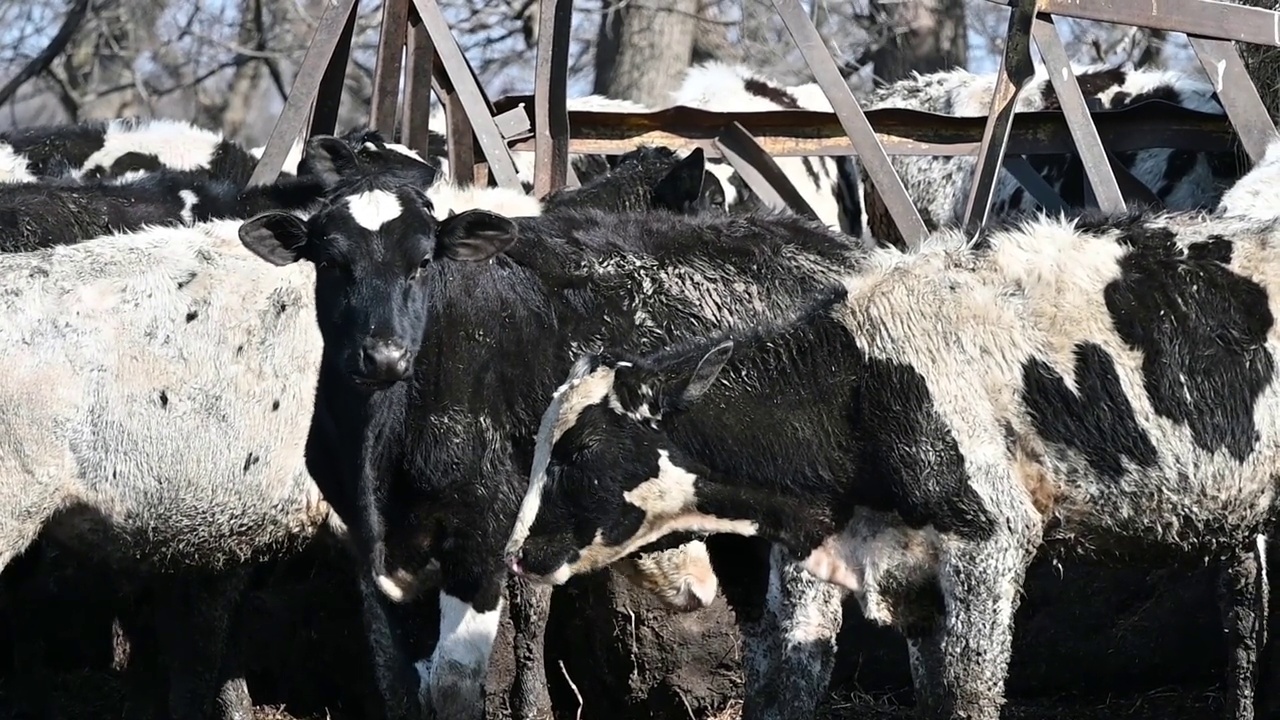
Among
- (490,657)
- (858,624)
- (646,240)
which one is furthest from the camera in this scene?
(858,624)

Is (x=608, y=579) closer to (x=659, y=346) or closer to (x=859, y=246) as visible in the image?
(x=659, y=346)

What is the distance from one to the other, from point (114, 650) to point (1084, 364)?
552 cm

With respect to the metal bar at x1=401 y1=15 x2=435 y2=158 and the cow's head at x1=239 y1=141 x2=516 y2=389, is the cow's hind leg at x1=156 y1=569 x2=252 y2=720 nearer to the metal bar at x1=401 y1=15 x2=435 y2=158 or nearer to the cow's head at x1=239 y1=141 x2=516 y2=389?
the cow's head at x1=239 y1=141 x2=516 y2=389

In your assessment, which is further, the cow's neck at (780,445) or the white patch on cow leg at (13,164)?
the white patch on cow leg at (13,164)

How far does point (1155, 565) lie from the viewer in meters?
6.20

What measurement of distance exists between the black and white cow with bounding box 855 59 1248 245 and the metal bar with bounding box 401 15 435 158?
281 cm

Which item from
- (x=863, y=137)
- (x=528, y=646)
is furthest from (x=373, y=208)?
(x=863, y=137)

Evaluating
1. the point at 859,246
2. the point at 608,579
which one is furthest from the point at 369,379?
the point at 859,246

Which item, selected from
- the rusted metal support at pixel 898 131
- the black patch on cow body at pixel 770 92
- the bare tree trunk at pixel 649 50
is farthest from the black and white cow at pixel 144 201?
the bare tree trunk at pixel 649 50

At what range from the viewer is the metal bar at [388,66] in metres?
8.77

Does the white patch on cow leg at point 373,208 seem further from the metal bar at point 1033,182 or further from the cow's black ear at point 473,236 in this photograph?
the metal bar at point 1033,182

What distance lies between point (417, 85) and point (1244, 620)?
4.90 meters

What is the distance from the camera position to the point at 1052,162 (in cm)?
1015

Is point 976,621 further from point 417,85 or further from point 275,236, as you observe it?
point 417,85
